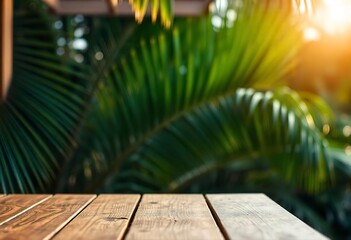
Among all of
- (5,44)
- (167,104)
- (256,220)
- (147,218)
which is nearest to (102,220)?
(147,218)

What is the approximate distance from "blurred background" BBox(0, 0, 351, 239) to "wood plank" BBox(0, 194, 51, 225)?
76 centimetres

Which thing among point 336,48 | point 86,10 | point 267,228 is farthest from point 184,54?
point 336,48

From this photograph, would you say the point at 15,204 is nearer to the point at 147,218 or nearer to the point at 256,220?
the point at 147,218

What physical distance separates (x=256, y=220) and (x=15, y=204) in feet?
1.97

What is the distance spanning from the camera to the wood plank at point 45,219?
1.00 m

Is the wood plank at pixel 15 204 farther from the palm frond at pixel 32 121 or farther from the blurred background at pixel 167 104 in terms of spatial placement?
the blurred background at pixel 167 104

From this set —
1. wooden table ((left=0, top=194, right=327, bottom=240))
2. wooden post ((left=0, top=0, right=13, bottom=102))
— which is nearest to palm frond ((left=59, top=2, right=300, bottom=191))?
wooden post ((left=0, top=0, right=13, bottom=102))

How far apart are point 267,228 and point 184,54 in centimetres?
197

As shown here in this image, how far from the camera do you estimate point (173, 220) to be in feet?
3.78

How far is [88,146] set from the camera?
9.58ft

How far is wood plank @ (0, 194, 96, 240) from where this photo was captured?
100cm

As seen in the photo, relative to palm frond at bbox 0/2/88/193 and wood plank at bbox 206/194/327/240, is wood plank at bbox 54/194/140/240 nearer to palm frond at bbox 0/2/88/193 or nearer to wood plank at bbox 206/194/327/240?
wood plank at bbox 206/194/327/240

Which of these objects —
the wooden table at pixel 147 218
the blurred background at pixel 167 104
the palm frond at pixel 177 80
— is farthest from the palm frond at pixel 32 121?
the wooden table at pixel 147 218

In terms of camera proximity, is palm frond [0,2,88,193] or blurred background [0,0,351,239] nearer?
palm frond [0,2,88,193]
